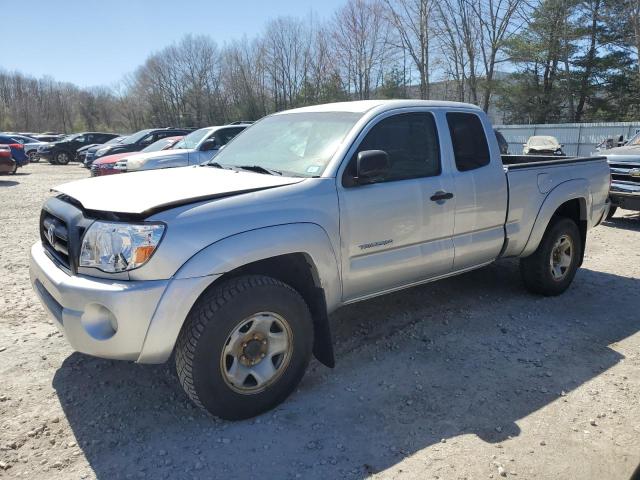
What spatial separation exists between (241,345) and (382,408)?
39.8 inches

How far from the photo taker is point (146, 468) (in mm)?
2662

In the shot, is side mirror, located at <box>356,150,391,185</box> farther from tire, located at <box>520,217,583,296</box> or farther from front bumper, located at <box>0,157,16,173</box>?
front bumper, located at <box>0,157,16,173</box>

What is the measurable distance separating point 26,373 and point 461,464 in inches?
119

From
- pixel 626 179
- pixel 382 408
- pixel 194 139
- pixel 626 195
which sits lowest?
pixel 382 408

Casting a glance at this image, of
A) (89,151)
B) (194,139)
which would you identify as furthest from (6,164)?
(194,139)

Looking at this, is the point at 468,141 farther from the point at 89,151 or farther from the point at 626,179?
the point at 89,151

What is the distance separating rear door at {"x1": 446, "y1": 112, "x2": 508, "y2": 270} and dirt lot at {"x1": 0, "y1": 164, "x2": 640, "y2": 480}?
74 centimetres

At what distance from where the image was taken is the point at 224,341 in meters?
2.88

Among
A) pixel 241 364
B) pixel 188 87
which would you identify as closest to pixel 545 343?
pixel 241 364

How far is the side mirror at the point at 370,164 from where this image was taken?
3.33 m

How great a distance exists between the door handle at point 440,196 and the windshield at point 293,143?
33.4 inches

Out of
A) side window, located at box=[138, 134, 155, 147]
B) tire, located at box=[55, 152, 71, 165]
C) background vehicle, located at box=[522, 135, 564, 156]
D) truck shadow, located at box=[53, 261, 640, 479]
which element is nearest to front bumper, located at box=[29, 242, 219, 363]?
truck shadow, located at box=[53, 261, 640, 479]

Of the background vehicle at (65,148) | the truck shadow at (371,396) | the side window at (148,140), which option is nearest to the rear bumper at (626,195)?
the truck shadow at (371,396)

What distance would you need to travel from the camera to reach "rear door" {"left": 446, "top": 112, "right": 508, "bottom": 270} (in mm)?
4160
